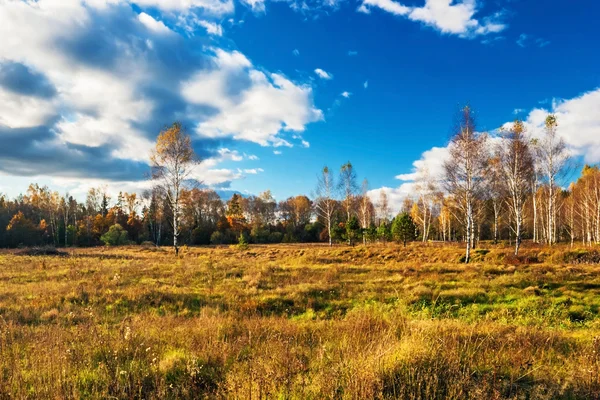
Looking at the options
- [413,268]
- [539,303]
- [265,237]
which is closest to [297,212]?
[265,237]

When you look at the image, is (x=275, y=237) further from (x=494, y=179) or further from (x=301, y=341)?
(x=301, y=341)

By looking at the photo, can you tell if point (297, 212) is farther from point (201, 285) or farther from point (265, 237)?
point (201, 285)

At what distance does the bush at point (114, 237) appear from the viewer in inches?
1871

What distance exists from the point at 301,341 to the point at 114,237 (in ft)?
166

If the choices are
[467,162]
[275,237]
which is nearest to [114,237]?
[275,237]

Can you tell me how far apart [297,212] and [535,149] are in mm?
58017

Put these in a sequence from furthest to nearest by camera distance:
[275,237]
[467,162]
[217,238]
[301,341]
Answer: [275,237] < [217,238] < [467,162] < [301,341]

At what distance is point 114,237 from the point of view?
48.2m

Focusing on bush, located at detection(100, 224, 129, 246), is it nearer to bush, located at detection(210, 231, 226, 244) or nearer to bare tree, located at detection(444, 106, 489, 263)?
bush, located at detection(210, 231, 226, 244)

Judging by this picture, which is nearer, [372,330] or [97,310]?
[372,330]

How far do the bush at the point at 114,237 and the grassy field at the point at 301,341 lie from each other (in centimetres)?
3742

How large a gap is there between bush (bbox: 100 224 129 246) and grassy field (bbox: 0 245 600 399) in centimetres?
3742

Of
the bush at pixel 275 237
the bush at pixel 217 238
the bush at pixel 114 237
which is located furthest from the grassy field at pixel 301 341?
the bush at pixel 275 237

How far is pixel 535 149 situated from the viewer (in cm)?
2698
